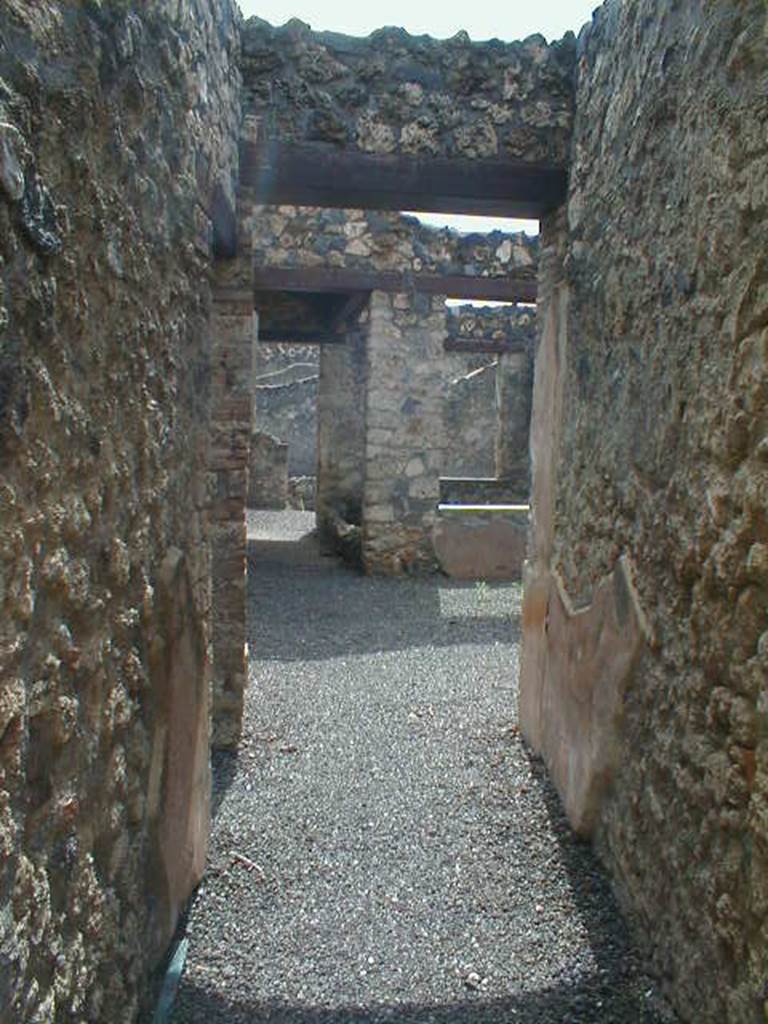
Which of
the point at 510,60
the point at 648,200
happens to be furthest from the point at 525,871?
the point at 510,60

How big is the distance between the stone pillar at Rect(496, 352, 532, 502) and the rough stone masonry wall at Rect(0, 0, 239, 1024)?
11.5m

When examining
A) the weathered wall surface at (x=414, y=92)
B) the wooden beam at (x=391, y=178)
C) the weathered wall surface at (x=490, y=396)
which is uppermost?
the weathered wall surface at (x=414, y=92)

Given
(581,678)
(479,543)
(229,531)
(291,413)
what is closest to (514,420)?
(479,543)

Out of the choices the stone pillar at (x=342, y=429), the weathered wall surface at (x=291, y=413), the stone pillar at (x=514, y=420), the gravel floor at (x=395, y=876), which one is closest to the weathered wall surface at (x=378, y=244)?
the stone pillar at (x=342, y=429)

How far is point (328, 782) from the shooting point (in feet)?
13.0

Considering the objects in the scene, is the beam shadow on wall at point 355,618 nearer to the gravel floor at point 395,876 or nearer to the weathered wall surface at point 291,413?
the gravel floor at point 395,876

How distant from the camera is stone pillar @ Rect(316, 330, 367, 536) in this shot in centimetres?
1123

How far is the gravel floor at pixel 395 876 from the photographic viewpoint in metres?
2.48

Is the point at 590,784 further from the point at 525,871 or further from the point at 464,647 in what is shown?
the point at 464,647

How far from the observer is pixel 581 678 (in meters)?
3.37

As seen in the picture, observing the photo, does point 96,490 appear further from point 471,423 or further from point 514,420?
point 471,423

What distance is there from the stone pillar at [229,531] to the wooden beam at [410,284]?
4.33m

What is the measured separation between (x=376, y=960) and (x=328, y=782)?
133 cm

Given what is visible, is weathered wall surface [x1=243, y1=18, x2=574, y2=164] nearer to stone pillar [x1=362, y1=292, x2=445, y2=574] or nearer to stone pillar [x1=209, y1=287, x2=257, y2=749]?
stone pillar [x1=209, y1=287, x2=257, y2=749]
